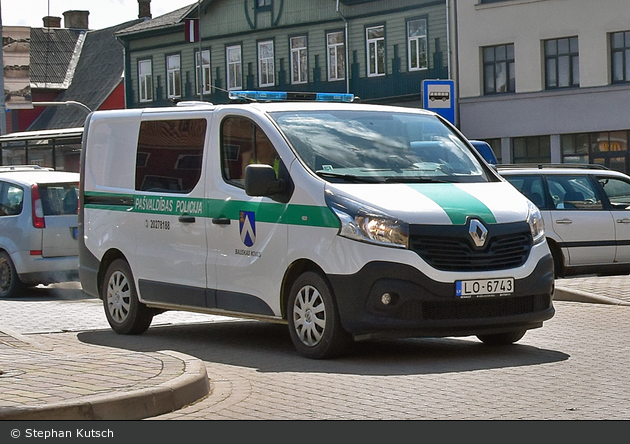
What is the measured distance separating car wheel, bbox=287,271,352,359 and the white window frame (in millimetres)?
38707

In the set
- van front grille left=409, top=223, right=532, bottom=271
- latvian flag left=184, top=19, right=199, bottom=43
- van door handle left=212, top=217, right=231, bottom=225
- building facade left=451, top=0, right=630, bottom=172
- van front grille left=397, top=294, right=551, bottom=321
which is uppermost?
latvian flag left=184, top=19, right=199, bottom=43

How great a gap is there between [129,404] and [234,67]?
44768 millimetres

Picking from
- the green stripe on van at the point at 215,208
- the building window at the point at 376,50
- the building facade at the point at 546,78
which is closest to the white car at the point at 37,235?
the green stripe on van at the point at 215,208

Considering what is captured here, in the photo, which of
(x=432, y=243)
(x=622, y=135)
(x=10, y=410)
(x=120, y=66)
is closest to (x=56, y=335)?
(x=432, y=243)

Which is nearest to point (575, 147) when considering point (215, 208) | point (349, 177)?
point (215, 208)

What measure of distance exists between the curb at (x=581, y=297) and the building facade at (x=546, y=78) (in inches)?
965

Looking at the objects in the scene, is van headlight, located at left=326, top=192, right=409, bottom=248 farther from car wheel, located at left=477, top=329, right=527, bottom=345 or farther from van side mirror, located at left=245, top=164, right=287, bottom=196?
car wheel, located at left=477, top=329, right=527, bottom=345

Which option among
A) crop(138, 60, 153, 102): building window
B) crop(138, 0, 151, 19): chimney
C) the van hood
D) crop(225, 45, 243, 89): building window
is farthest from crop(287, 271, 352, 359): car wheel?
crop(138, 0, 151, 19): chimney

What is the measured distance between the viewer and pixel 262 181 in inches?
386

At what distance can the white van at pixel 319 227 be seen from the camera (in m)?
9.23

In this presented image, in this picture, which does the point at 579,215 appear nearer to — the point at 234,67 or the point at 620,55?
the point at 620,55

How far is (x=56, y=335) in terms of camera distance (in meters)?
11.8

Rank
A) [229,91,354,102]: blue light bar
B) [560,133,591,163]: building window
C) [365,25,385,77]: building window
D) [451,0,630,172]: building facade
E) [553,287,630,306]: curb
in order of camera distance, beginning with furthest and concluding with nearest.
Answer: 1. [365,25,385,77]: building window
2. [560,133,591,163]: building window
3. [451,0,630,172]: building facade
4. [553,287,630,306]: curb
5. [229,91,354,102]: blue light bar

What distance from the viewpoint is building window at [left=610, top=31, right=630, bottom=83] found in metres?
37.7
